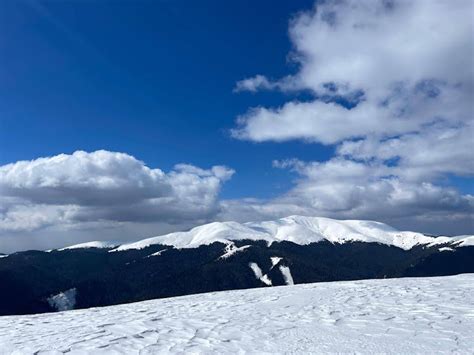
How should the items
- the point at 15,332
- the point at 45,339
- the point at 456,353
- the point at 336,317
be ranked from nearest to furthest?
the point at 456,353
the point at 45,339
the point at 15,332
the point at 336,317

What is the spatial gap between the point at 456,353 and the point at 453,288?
14.9 m

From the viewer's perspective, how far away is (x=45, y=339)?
47.1 ft

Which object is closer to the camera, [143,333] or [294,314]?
[143,333]

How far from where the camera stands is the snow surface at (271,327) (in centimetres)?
1312

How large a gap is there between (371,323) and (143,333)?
29.3 feet

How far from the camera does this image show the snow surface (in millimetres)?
13117

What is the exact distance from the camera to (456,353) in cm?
1248

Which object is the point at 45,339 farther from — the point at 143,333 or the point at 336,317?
the point at 336,317

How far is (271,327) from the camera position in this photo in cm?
1605

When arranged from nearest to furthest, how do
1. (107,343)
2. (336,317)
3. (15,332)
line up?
(107,343), (15,332), (336,317)

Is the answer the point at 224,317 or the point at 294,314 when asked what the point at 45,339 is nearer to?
the point at 224,317

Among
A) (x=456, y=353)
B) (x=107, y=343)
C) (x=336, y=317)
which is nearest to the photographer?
(x=456, y=353)

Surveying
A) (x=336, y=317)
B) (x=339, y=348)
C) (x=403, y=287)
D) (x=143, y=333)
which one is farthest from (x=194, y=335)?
(x=403, y=287)

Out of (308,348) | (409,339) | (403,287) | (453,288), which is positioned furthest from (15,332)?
(453,288)
